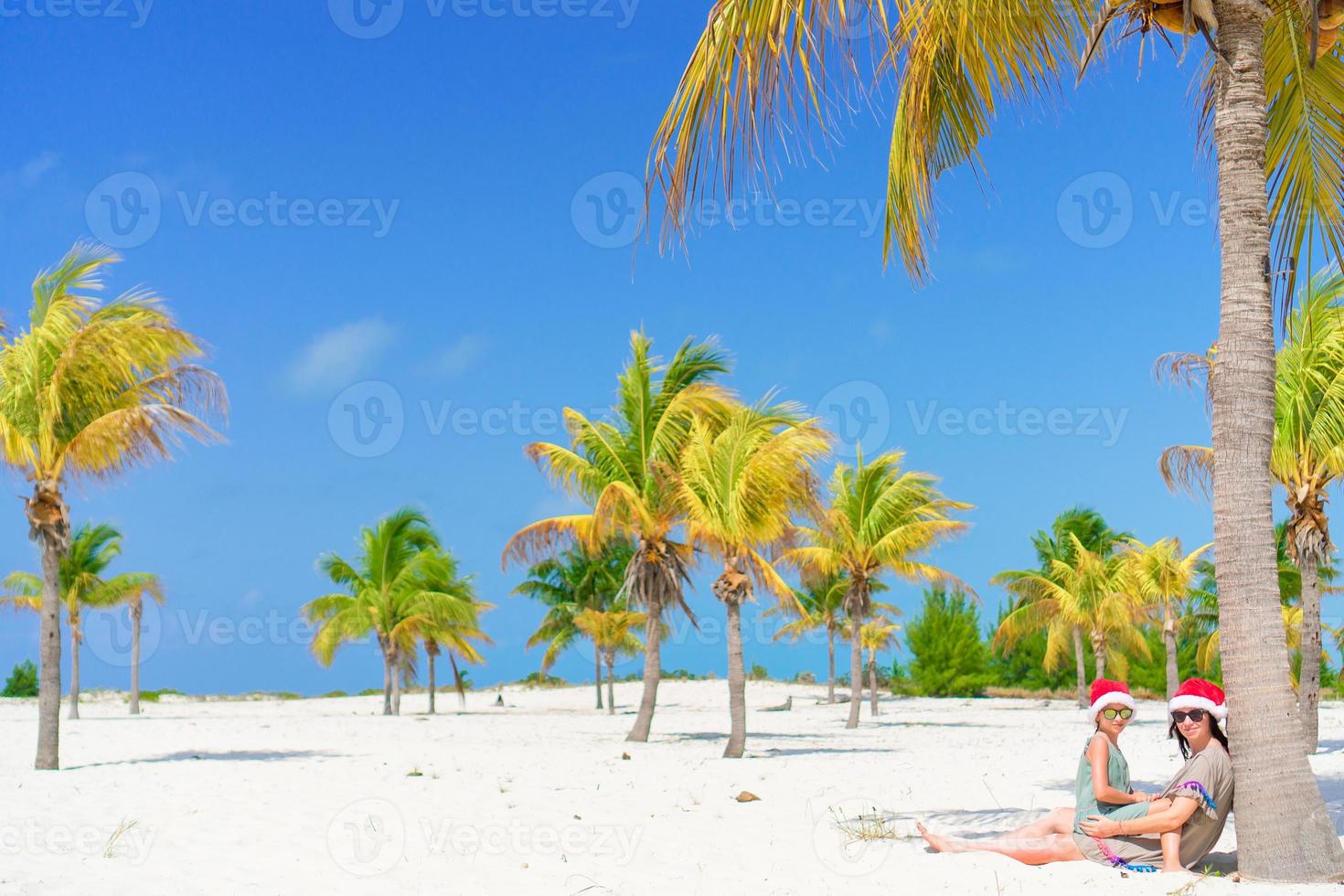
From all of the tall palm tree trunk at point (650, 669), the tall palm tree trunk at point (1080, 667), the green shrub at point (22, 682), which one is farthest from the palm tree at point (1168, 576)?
the green shrub at point (22, 682)

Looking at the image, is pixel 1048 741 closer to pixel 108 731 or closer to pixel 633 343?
pixel 633 343

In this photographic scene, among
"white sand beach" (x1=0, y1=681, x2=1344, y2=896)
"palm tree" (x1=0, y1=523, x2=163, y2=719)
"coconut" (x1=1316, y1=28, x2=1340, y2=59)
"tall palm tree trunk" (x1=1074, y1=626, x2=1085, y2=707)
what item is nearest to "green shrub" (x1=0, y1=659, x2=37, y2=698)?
"palm tree" (x1=0, y1=523, x2=163, y2=719)

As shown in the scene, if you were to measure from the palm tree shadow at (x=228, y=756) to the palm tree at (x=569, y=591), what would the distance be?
62.4ft

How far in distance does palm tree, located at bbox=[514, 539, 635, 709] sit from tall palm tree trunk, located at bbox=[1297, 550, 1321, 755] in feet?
75.2

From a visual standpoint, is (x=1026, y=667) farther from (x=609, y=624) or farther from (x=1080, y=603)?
(x=609, y=624)

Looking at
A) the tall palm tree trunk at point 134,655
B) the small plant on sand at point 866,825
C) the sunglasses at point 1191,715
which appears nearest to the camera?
the sunglasses at point 1191,715

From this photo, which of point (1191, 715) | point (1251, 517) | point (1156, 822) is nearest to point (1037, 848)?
Result: point (1156, 822)

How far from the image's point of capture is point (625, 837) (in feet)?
28.3

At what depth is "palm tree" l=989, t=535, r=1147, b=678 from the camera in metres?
33.8

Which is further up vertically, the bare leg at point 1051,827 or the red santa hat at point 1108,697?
the red santa hat at point 1108,697

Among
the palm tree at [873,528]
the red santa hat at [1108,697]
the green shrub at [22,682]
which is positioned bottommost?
the green shrub at [22,682]

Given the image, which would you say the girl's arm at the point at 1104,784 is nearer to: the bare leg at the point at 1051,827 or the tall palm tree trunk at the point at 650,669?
the bare leg at the point at 1051,827

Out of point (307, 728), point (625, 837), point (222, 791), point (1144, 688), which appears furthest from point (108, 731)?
point (1144, 688)

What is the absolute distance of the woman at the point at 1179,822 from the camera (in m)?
6.41
